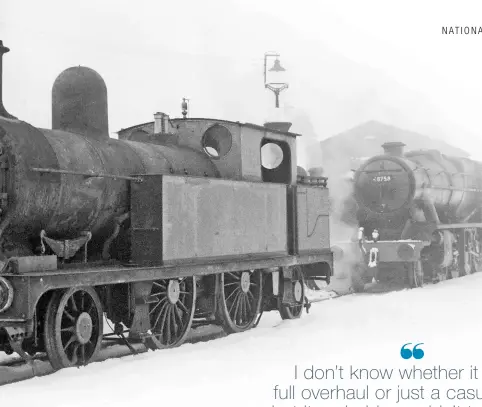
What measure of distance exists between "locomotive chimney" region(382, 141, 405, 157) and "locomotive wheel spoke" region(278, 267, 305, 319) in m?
5.57

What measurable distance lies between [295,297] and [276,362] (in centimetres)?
372

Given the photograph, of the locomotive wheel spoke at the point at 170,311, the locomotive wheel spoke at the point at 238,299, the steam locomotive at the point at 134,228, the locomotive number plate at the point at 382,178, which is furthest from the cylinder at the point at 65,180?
the locomotive number plate at the point at 382,178

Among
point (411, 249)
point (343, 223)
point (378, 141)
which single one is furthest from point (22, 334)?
point (378, 141)

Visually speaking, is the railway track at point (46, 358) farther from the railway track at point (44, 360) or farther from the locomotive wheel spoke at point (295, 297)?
the locomotive wheel spoke at point (295, 297)

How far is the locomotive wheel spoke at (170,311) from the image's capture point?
894 cm

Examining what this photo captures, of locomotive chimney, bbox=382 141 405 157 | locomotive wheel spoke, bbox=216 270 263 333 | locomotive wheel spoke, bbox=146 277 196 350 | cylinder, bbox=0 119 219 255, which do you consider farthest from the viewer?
locomotive chimney, bbox=382 141 405 157

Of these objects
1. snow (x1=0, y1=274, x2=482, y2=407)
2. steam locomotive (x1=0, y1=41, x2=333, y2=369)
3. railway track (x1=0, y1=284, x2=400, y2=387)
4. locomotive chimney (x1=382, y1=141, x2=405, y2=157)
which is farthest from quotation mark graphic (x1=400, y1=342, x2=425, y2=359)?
locomotive chimney (x1=382, y1=141, x2=405, y2=157)

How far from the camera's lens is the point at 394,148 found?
16.6m

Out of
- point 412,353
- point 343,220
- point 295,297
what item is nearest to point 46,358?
point 412,353

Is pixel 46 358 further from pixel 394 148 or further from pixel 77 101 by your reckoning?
pixel 394 148

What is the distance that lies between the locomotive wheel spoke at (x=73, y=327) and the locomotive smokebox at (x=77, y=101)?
180 cm

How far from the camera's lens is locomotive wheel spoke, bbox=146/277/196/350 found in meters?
8.94

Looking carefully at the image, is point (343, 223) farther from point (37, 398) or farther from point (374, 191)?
point (37, 398)

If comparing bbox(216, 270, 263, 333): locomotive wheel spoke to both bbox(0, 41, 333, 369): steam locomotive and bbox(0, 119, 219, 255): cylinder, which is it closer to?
bbox(0, 41, 333, 369): steam locomotive
